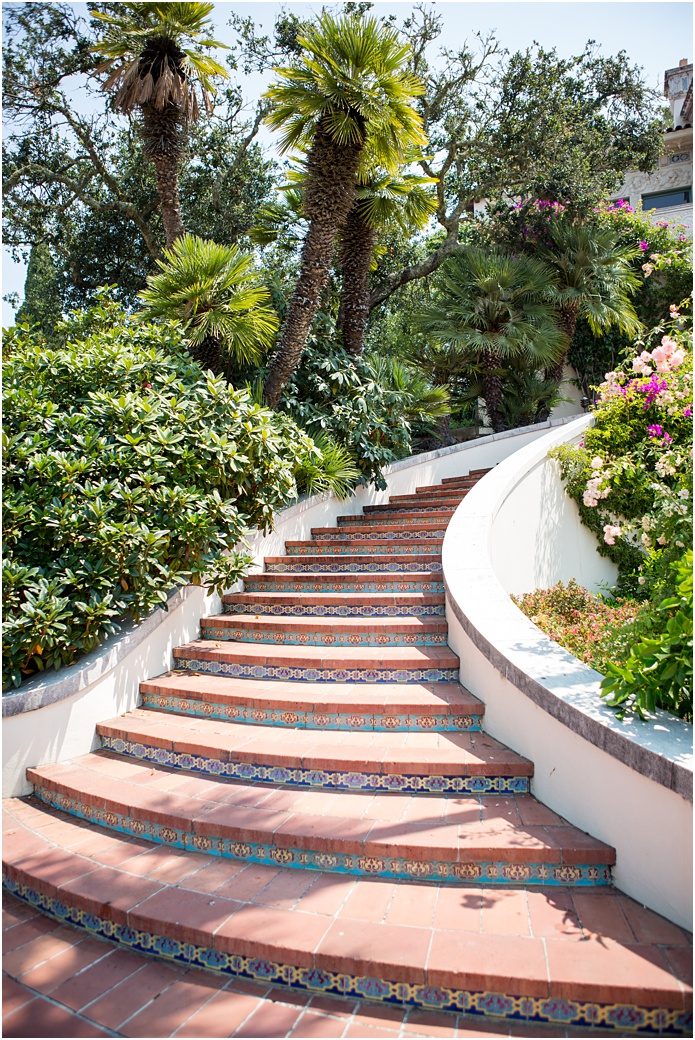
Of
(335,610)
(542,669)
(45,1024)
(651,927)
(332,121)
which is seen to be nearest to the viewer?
(45,1024)

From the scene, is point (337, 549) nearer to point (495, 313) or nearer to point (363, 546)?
point (363, 546)

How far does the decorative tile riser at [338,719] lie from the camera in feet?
13.4

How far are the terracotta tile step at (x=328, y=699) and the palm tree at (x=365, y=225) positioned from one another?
6.16 metres

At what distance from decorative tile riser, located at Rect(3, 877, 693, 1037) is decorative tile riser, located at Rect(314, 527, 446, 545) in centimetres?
499

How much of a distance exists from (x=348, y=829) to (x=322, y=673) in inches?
68.7

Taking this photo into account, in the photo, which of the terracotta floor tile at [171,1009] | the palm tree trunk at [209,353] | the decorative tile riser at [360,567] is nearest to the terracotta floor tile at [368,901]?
the terracotta floor tile at [171,1009]

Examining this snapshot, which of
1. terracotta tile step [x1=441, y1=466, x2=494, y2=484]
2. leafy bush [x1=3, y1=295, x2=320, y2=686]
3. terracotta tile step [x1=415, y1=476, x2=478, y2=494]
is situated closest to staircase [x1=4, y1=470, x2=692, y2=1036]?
leafy bush [x1=3, y1=295, x2=320, y2=686]

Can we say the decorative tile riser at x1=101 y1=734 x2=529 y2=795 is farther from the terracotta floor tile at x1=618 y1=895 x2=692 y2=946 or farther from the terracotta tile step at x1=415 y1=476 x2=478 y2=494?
the terracotta tile step at x1=415 y1=476 x2=478 y2=494

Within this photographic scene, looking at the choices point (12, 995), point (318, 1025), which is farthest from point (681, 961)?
point (12, 995)

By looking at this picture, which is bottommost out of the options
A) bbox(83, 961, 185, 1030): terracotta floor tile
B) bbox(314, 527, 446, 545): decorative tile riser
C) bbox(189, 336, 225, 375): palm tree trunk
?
bbox(83, 961, 185, 1030): terracotta floor tile

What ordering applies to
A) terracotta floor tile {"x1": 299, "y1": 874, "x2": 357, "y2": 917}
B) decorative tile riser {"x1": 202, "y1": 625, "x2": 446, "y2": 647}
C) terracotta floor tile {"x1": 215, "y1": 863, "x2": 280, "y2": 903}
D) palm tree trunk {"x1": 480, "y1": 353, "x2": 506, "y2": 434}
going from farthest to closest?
1. palm tree trunk {"x1": 480, "y1": 353, "x2": 506, "y2": 434}
2. decorative tile riser {"x1": 202, "y1": 625, "x2": 446, "y2": 647}
3. terracotta floor tile {"x1": 215, "y1": 863, "x2": 280, "y2": 903}
4. terracotta floor tile {"x1": 299, "y1": 874, "x2": 357, "y2": 917}

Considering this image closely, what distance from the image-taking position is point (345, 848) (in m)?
3.08

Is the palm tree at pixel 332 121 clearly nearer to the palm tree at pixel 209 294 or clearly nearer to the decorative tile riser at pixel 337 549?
the palm tree at pixel 209 294

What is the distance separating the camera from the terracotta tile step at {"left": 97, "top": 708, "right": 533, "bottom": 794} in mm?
3535
